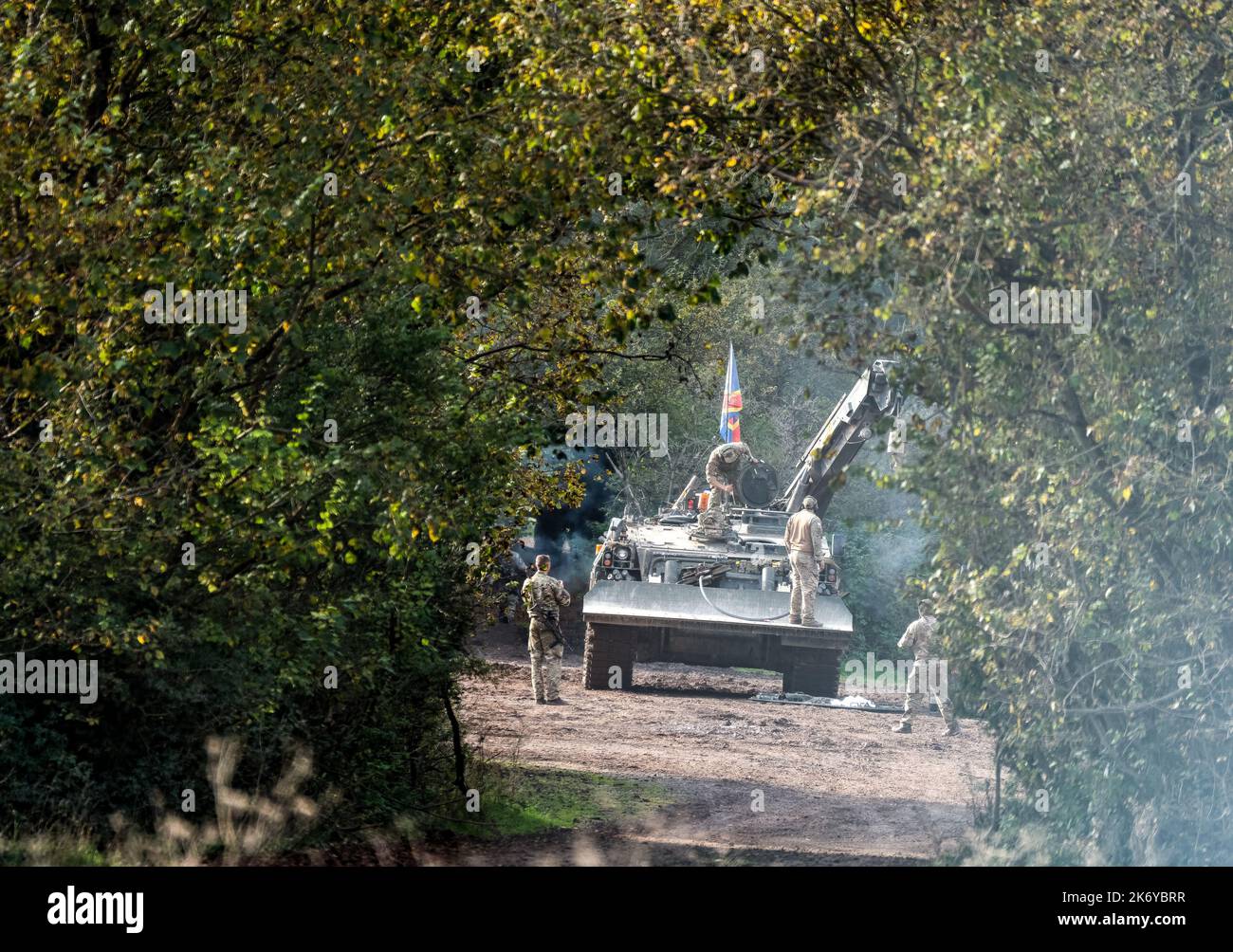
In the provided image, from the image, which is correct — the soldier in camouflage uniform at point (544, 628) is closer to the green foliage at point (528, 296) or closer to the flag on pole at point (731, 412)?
the flag on pole at point (731, 412)

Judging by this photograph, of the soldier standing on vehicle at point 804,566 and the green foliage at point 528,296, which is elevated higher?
the green foliage at point 528,296

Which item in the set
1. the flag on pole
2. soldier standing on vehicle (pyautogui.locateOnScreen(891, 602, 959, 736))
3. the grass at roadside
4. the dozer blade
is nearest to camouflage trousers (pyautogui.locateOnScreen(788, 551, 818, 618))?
the dozer blade

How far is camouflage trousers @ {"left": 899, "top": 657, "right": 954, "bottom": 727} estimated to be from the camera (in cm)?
1836

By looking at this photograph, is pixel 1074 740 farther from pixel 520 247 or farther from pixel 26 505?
pixel 26 505

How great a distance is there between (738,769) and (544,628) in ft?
11.5

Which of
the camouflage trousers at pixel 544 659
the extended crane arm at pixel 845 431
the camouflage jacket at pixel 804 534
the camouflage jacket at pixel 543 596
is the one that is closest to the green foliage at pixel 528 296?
the camouflage trousers at pixel 544 659

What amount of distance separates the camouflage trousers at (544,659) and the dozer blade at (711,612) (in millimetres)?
580

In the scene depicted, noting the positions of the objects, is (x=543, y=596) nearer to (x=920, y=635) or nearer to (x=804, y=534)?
(x=804, y=534)

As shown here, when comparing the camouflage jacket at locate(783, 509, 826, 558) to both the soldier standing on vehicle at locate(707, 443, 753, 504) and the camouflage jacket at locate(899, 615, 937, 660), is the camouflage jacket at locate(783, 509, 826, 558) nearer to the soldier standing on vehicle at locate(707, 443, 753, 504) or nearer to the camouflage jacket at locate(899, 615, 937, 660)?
the camouflage jacket at locate(899, 615, 937, 660)

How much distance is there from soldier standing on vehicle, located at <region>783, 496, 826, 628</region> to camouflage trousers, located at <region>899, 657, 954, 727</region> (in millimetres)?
1527

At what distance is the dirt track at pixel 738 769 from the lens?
1136 cm

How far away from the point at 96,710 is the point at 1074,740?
574 centimetres

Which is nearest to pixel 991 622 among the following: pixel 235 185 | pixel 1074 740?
pixel 1074 740

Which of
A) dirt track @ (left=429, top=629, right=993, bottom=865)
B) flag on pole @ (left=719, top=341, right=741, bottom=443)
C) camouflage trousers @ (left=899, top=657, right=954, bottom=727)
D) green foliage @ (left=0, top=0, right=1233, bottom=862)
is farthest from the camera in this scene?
flag on pole @ (left=719, top=341, right=741, bottom=443)
